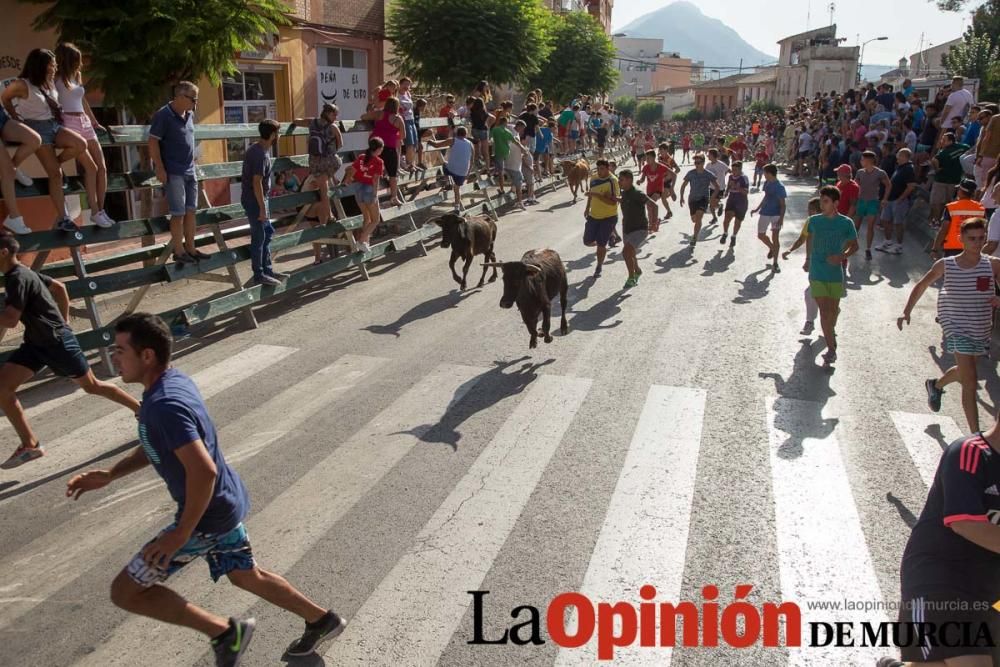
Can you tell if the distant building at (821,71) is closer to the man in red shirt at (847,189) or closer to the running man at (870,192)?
the running man at (870,192)

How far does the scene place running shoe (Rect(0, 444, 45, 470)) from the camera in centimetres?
696

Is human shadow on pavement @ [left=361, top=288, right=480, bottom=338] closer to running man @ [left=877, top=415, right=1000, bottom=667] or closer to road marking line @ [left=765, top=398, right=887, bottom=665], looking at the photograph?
road marking line @ [left=765, top=398, right=887, bottom=665]

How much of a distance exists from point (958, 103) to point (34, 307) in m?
19.8

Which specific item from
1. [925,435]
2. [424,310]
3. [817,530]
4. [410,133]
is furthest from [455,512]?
[410,133]

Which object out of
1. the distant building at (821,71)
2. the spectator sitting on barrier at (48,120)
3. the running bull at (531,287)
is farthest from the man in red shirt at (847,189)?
the distant building at (821,71)

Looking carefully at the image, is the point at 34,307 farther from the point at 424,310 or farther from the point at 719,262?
the point at 719,262

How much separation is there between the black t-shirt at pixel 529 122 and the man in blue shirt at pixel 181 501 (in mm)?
19018

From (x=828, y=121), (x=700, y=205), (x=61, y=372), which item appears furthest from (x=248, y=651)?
(x=828, y=121)

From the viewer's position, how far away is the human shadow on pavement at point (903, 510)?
605 cm

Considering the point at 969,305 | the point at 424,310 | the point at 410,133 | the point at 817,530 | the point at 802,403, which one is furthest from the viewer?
the point at 410,133

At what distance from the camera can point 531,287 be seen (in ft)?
30.9

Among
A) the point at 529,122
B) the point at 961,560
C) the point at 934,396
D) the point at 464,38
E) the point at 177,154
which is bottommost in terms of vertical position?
the point at 934,396

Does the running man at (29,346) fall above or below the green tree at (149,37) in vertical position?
→ below

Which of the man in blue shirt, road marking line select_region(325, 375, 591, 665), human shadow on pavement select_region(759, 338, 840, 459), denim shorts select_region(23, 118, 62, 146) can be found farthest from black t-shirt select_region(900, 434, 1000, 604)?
denim shorts select_region(23, 118, 62, 146)
